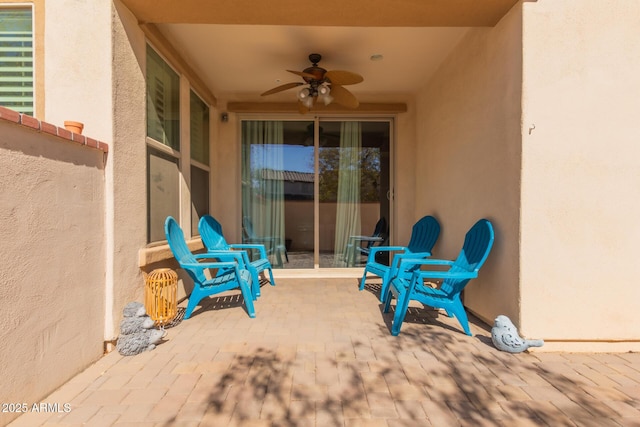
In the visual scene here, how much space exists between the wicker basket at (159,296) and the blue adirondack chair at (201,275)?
0.19 m

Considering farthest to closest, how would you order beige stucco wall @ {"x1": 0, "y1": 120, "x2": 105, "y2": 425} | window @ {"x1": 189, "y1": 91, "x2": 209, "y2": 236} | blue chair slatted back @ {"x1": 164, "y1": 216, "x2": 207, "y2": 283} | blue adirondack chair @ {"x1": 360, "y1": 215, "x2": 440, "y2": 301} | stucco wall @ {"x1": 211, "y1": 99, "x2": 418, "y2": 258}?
stucco wall @ {"x1": 211, "y1": 99, "x2": 418, "y2": 258}
window @ {"x1": 189, "y1": 91, "x2": 209, "y2": 236}
blue adirondack chair @ {"x1": 360, "y1": 215, "x2": 440, "y2": 301}
blue chair slatted back @ {"x1": 164, "y1": 216, "x2": 207, "y2": 283}
beige stucco wall @ {"x1": 0, "y1": 120, "x2": 105, "y2": 425}

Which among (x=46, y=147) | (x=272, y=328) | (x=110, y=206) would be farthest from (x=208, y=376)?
(x=46, y=147)

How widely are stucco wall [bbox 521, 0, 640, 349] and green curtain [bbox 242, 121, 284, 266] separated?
3.34m

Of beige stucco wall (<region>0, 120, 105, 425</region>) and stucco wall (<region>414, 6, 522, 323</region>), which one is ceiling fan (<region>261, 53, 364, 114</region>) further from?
beige stucco wall (<region>0, 120, 105, 425</region>)

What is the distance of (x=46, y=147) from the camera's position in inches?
65.0

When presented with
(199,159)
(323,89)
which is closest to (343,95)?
(323,89)

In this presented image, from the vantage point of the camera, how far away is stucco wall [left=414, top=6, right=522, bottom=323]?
7.40 feet

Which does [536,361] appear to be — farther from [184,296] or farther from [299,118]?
[299,118]

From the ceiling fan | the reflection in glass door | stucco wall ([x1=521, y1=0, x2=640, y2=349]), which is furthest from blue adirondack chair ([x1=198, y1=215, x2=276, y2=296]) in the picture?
stucco wall ([x1=521, y1=0, x2=640, y2=349])

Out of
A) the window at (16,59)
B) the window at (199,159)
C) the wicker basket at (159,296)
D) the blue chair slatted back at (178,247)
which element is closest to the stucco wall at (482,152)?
the blue chair slatted back at (178,247)

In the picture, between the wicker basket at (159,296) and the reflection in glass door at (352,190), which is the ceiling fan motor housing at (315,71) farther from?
the wicker basket at (159,296)

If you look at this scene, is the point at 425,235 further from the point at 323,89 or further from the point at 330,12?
the point at 330,12

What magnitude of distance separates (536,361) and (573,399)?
422mm

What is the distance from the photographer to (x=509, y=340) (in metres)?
2.10
